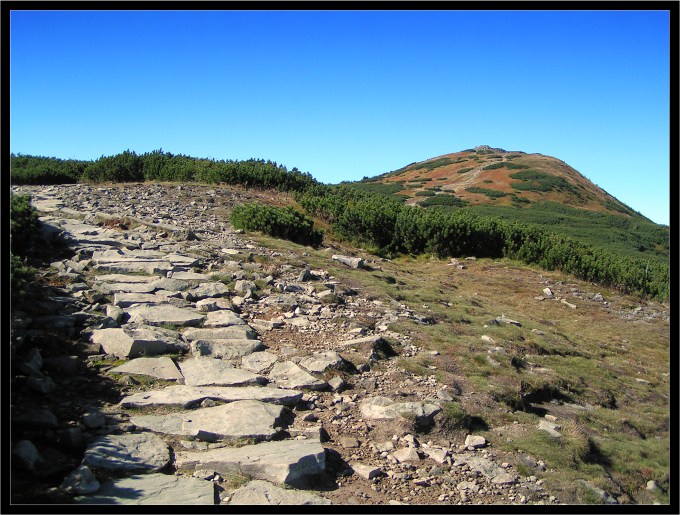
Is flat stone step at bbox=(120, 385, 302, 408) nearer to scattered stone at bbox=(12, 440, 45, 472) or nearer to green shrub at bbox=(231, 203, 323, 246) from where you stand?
scattered stone at bbox=(12, 440, 45, 472)

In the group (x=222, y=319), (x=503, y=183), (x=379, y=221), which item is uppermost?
(x=503, y=183)

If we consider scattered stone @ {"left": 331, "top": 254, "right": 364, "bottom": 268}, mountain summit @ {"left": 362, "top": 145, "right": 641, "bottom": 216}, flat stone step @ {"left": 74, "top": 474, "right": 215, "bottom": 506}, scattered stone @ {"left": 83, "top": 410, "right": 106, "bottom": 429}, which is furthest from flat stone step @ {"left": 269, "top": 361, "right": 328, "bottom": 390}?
mountain summit @ {"left": 362, "top": 145, "right": 641, "bottom": 216}

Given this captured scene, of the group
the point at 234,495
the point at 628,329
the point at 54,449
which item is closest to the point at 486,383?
the point at 628,329

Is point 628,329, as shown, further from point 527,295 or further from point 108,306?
point 108,306

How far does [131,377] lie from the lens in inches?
208

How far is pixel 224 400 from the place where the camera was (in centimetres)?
510

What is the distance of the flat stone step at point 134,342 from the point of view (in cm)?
582

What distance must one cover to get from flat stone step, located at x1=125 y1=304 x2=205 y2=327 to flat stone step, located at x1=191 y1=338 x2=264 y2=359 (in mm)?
667

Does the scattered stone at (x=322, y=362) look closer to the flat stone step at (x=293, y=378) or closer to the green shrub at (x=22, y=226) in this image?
the flat stone step at (x=293, y=378)

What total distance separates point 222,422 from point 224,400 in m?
0.47

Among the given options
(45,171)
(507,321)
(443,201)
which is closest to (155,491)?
(507,321)

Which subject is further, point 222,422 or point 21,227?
point 21,227

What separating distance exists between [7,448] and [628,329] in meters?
6.52

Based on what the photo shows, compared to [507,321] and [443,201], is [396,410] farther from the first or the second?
[443,201]
